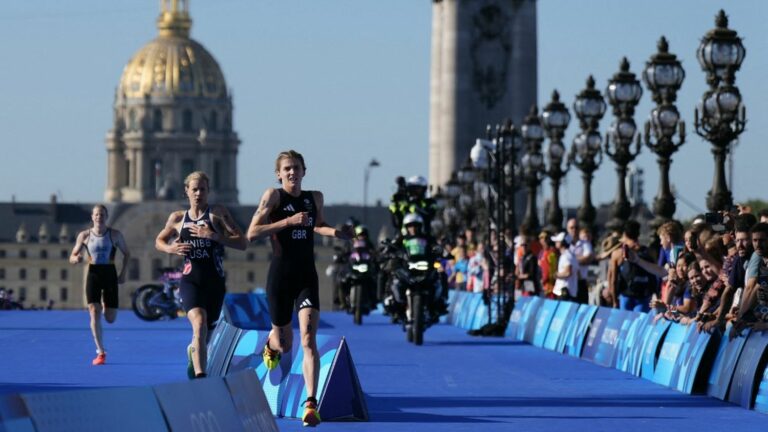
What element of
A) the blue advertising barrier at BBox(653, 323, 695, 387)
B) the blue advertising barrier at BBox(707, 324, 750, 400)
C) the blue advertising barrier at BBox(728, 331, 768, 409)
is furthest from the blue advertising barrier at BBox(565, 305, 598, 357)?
the blue advertising barrier at BBox(728, 331, 768, 409)

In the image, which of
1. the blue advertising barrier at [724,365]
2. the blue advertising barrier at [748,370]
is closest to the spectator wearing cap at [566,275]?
the blue advertising barrier at [724,365]

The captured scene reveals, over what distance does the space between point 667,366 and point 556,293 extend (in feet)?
29.4

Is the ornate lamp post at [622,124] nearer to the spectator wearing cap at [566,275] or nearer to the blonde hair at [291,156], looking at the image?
the spectator wearing cap at [566,275]

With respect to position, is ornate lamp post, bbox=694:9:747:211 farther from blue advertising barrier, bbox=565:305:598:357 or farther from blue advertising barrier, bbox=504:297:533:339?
blue advertising barrier, bbox=504:297:533:339

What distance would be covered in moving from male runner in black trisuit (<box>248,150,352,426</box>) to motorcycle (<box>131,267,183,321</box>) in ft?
71.4

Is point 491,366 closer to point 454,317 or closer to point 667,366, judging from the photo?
point 667,366

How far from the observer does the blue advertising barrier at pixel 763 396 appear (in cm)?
1552

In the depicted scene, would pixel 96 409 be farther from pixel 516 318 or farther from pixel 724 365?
pixel 516 318

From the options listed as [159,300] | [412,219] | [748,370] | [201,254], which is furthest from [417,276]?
[159,300]

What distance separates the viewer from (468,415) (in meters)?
15.5

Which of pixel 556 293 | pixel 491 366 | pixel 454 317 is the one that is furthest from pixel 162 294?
pixel 491 366

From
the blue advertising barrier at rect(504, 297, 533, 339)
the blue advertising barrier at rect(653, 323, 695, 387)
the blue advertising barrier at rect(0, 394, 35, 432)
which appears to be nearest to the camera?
the blue advertising barrier at rect(0, 394, 35, 432)

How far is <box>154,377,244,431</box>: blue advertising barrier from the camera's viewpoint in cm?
956

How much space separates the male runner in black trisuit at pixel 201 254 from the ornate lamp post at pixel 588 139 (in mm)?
17361
